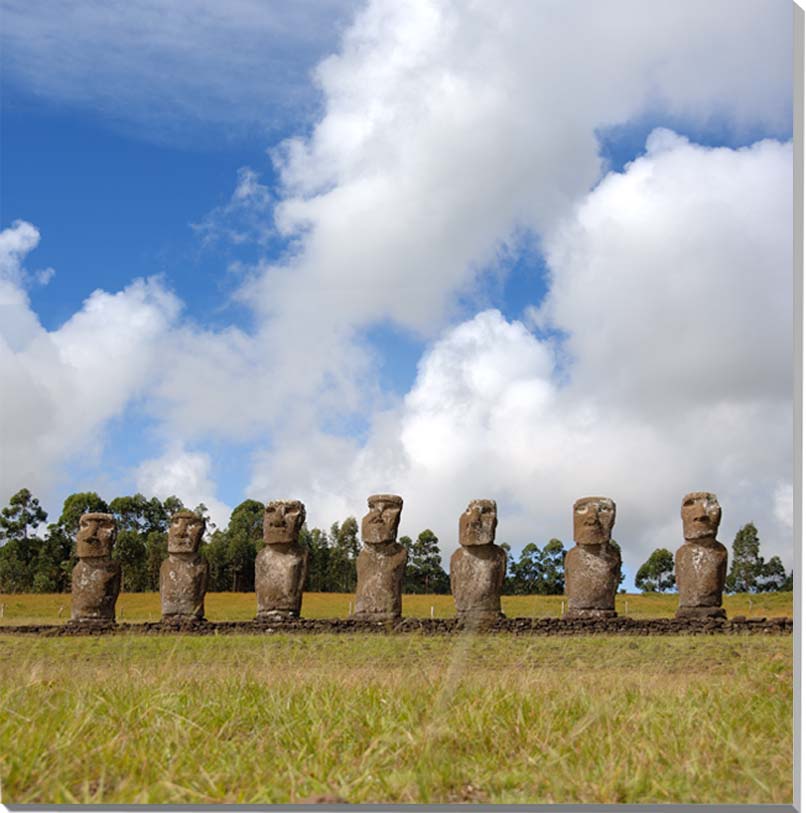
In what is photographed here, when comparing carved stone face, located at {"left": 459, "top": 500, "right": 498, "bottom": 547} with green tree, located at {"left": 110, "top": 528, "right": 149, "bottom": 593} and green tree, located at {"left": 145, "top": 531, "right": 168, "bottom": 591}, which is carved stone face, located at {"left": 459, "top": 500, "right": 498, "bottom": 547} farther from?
green tree, located at {"left": 110, "top": 528, "right": 149, "bottom": 593}

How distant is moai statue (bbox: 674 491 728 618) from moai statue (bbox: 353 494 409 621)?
21.4 feet

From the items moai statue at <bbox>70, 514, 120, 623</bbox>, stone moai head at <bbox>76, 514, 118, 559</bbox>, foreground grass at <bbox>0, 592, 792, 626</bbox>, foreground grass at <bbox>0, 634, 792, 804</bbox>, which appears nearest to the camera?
foreground grass at <bbox>0, 634, 792, 804</bbox>

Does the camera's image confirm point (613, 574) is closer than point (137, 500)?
Yes

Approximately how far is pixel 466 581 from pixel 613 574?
11.4ft

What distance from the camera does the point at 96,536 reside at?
79.3 feet

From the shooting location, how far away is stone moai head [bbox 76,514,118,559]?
24.1 metres

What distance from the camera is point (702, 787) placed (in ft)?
17.1

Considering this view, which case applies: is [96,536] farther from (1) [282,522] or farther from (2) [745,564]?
(2) [745,564]

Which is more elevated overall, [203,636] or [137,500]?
[137,500]

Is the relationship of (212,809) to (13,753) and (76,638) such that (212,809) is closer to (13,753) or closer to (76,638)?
(13,753)

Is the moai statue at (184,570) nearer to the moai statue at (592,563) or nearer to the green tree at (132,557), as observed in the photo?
the moai statue at (592,563)

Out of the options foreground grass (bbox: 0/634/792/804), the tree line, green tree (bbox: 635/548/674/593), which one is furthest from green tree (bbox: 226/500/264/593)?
foreground grass (bbox: 0/634/792/804)

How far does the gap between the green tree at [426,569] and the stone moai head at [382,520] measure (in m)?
24.8

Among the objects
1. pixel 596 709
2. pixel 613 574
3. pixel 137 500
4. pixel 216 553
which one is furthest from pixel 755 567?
pixel 596 709
